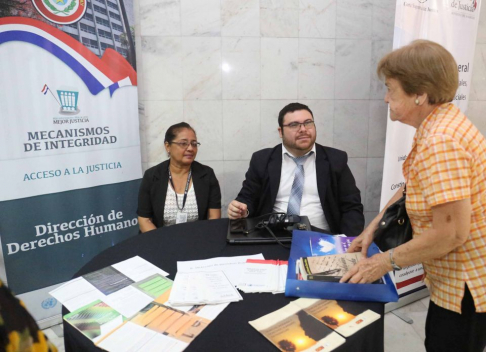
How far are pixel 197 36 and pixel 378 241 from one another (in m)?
2.25

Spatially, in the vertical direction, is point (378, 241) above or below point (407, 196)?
below

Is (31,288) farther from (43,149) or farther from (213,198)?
(213,198)

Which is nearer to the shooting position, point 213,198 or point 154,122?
point 213,198

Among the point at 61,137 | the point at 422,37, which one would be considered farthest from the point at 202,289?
the point at 422,37

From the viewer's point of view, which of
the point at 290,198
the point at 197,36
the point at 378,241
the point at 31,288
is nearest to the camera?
the point at 378,241

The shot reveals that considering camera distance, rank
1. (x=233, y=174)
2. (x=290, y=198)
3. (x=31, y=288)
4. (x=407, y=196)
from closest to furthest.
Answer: (x=407, y=196), (x=290, y=198), (x=31, y=288), (x=233, y=174)

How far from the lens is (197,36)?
9.49 feet

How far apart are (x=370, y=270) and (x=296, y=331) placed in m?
0.33

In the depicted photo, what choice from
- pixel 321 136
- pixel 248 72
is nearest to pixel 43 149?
pixel 248 72

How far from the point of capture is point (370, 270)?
1.16 metres

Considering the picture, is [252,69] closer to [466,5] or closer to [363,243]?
[466,5]

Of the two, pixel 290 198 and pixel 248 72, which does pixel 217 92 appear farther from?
pixel 290 198

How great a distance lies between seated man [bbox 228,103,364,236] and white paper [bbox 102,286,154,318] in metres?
1.23

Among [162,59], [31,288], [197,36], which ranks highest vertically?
[197,36]
